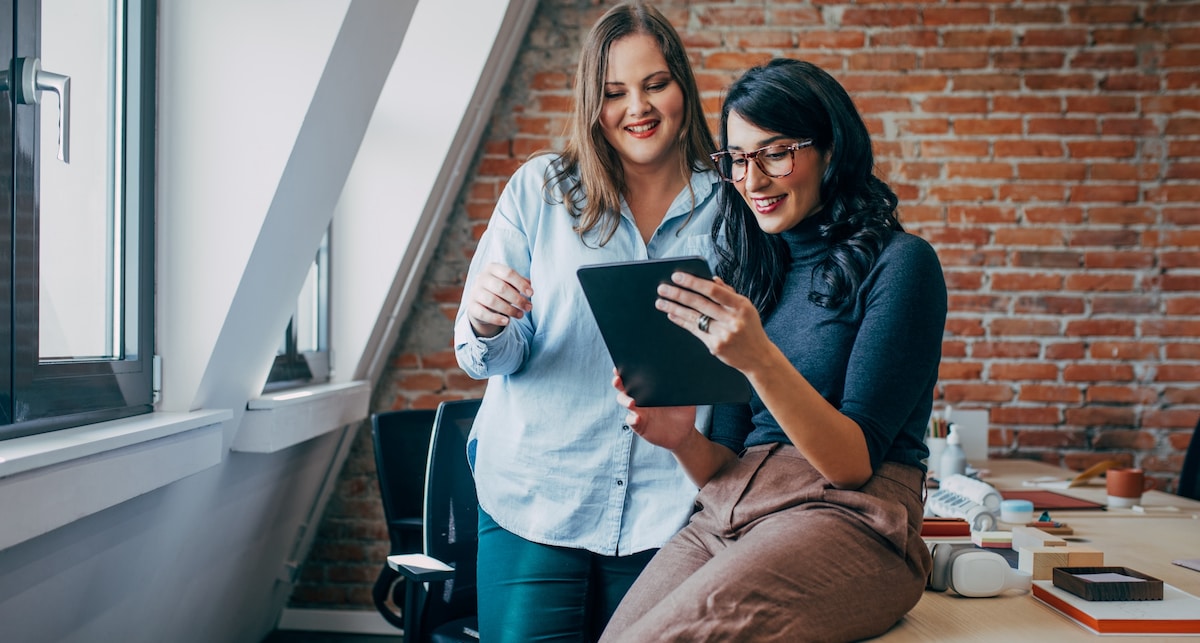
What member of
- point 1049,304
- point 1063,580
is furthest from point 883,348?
point 1049,304

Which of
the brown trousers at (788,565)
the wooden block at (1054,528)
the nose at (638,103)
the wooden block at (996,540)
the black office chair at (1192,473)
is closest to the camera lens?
the brown trousers at (788,565)

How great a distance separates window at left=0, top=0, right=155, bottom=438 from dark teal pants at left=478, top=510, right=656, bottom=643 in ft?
2.66

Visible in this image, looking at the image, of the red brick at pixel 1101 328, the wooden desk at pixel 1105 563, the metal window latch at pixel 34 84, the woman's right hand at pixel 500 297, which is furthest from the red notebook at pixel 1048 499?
the metal window latch at pixel 34 84

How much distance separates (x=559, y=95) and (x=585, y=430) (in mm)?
2211

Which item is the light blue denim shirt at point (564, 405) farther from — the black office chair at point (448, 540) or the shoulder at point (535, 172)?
the black office chair at point (448, 540)

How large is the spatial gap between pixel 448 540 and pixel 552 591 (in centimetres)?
88

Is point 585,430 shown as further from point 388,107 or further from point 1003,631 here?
point 388,107

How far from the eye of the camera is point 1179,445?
138 inches

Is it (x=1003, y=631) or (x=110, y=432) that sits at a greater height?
(x=110, y=432)

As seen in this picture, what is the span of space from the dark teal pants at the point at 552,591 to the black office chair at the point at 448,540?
58 centimetres

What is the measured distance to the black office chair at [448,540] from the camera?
2186mm

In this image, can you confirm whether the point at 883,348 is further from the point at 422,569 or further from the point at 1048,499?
the point at 1048,499

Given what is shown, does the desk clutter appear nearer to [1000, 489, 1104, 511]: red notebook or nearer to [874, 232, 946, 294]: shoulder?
[874, 232, 946, 294]: shoulder

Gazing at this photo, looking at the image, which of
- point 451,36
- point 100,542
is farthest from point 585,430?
point 451,36
